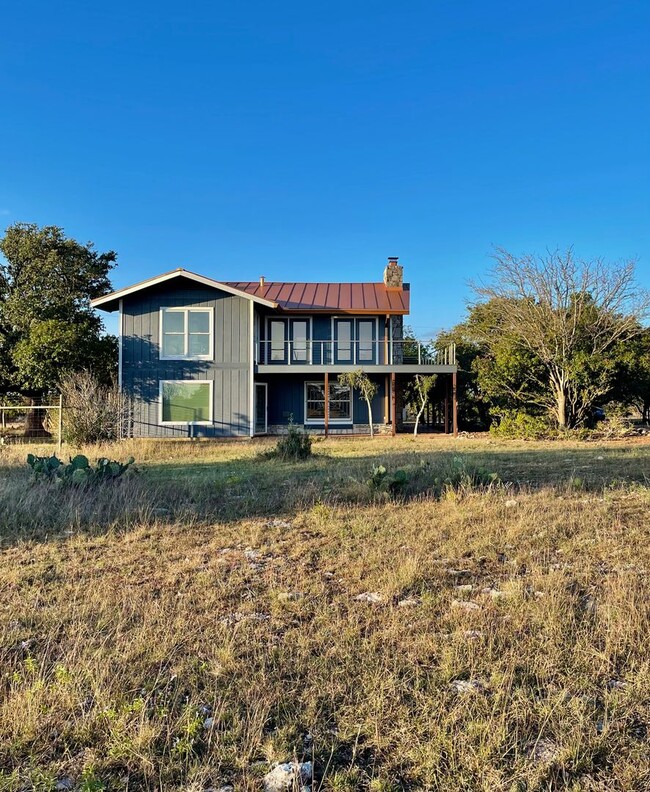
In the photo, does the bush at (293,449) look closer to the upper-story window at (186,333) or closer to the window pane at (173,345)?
the upper-story window at (186,333)

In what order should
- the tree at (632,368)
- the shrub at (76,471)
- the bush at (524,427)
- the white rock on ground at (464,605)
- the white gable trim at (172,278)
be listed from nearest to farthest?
1. the white rock on ground at (464,605)
2. the shrub at (76,471)
3. the tree at (632,368)
4. the bush at (524,427)
5. the white gable trim at (172,278)

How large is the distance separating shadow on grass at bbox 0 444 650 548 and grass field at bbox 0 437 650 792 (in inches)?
3.9

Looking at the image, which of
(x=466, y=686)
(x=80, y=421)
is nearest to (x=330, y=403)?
(x=80, y=421)

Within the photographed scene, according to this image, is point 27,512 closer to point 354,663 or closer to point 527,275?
point 354,663

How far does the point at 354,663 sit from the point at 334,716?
0.43m

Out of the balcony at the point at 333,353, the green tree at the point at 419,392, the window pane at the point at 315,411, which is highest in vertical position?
the balcony at the point at 333,353

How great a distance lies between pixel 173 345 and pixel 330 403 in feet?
23.1

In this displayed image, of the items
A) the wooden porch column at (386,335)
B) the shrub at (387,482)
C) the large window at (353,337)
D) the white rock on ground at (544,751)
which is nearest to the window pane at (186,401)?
the large window at (353,337)

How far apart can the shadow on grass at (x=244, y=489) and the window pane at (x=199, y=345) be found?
11.1 meters

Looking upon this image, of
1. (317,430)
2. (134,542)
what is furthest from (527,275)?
(134,542)

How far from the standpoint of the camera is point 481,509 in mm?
6125

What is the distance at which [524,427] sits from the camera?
62.1ft

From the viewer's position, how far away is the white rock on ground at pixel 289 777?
197 cm

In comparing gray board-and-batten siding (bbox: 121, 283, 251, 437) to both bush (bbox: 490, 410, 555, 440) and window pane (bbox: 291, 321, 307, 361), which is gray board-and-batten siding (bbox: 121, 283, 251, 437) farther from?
bush (bbox: 490, 410, 555, 440)
